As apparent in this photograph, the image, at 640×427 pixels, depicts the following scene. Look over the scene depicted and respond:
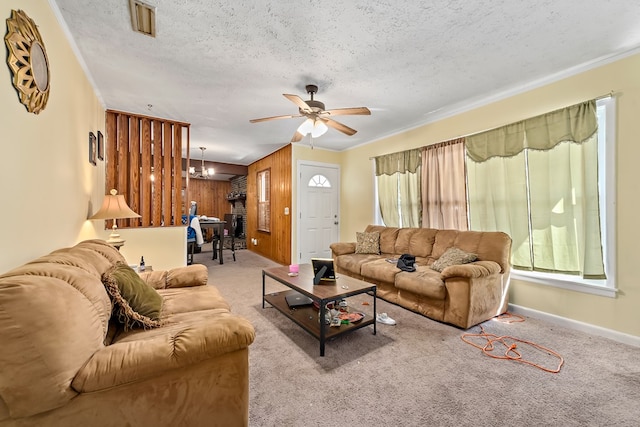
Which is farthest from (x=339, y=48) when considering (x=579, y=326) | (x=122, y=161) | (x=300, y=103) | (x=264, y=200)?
(x=264, y=200)

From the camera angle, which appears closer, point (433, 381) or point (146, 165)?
point (433, 381)

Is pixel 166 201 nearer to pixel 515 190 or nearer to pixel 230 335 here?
pixel 230 335

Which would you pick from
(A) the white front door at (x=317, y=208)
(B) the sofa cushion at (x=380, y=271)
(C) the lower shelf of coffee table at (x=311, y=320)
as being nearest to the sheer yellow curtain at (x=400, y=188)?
(B) the sofa cushion at (x=380, y=271)

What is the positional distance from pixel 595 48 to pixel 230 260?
20.6ft

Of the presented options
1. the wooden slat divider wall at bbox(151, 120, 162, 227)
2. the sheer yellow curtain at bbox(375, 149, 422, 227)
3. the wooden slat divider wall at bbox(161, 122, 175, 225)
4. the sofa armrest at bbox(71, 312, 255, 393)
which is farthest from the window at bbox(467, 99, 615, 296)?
the wooden slat divider wall at bbox(151, 120, 162, 227)

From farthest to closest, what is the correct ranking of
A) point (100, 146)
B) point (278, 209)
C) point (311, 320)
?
point (278, 209)
point (100, 146)
point (311, 320)

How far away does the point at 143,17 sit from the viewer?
1890mm

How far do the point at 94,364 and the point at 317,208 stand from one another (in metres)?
4.66

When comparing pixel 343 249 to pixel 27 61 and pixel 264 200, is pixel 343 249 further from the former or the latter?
pixel 27 61

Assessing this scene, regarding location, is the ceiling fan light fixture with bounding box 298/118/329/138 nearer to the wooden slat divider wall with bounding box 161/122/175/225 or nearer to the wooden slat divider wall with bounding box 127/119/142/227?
the wooden slat divider wall with bounding box 161/122/175/225

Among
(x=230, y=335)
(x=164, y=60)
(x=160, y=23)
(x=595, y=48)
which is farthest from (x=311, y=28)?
(x=595, y=48)

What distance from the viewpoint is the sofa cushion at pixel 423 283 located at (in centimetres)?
265

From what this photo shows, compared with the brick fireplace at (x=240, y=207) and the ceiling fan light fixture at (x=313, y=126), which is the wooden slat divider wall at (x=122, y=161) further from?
the brick fireplace at (x=240, y=207)

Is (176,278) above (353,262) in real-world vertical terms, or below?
above
